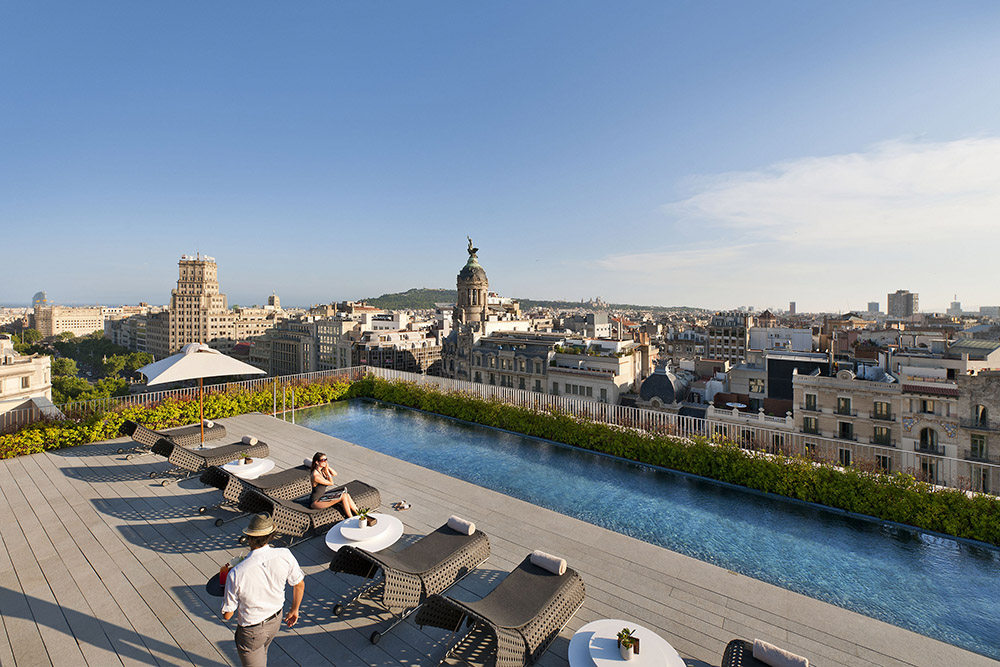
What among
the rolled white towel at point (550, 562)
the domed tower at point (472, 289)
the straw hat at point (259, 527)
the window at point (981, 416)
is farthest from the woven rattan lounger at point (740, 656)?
the domed tower at point (472, 289)

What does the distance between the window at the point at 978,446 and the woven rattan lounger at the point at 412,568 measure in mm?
29457

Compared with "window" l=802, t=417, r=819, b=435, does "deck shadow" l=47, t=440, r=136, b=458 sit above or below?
above

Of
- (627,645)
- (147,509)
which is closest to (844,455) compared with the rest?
(627,645)

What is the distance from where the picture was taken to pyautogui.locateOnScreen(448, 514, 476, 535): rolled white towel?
5.21 metres

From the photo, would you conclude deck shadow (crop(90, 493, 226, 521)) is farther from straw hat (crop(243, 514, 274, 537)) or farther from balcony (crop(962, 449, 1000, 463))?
balcony (crop(962, 449, 1000, 463))

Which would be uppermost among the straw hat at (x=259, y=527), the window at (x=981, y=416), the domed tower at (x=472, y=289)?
the domed tower at (x=472, y=289)

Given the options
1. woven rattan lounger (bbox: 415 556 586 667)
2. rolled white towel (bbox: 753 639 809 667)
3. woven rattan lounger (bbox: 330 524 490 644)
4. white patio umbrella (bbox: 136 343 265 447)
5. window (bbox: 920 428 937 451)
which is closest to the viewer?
rolled white towel (bbox: 753 639 809 667)

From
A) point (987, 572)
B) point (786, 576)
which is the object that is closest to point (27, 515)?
point (786, 576)

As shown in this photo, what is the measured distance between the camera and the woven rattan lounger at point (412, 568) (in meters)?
4.09

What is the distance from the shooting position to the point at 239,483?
6.14 metres

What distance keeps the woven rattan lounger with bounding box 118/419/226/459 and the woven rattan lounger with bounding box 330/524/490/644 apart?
558 cm

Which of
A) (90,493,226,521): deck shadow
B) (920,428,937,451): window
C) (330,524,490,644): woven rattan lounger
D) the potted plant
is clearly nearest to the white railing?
(90,493,226,521): deck shadow

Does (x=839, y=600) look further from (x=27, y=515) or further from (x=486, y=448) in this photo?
(x=27, y=515)

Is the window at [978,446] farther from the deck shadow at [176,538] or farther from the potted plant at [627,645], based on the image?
the deck shadow at [176,538]
